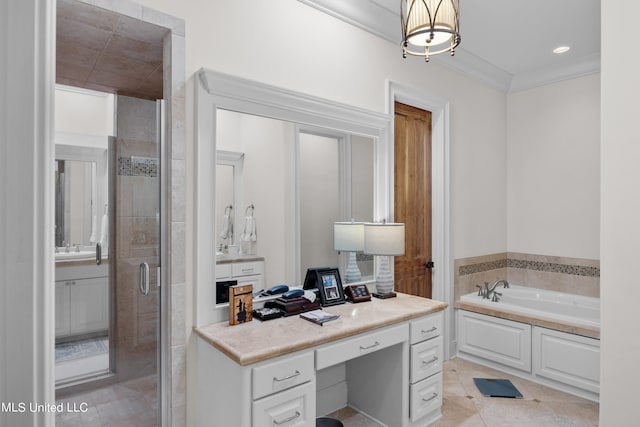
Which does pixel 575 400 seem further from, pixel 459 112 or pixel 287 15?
pixel 287 15

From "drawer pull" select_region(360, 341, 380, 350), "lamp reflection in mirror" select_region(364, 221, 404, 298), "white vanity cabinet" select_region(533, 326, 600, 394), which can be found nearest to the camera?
"drawer pull" select_region(360, 341, 380, 350)

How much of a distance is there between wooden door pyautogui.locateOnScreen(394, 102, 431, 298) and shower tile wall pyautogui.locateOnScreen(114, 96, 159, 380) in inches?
73.8

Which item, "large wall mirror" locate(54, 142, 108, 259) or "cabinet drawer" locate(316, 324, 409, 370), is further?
"large wall mirror" locate(54, 142, 108, 259)

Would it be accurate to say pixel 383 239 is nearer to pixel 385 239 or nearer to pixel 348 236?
pixel 385 239

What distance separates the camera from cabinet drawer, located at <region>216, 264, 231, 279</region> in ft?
6.43

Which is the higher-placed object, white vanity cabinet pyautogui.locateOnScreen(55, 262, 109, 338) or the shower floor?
white vanity cabinet pyautogui.locateOnScreen(55, 262, 109, 338)

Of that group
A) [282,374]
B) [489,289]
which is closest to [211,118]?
[282,374]

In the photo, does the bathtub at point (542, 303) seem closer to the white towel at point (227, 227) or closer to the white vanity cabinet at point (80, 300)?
the white towel at point (227, 227)

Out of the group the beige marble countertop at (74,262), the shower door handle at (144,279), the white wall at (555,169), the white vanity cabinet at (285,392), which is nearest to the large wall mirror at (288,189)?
the shower door handle at (144,279)

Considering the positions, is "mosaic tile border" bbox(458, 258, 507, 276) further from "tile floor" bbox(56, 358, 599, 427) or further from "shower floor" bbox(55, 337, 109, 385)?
"shower floor" bbox(55, 337, 109, 385)

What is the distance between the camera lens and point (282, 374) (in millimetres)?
1618

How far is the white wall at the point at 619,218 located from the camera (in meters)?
1.83

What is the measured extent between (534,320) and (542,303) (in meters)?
0.84

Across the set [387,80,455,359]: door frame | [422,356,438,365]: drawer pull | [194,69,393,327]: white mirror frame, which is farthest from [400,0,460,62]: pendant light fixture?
[422,356,438,365]: drawer pull
